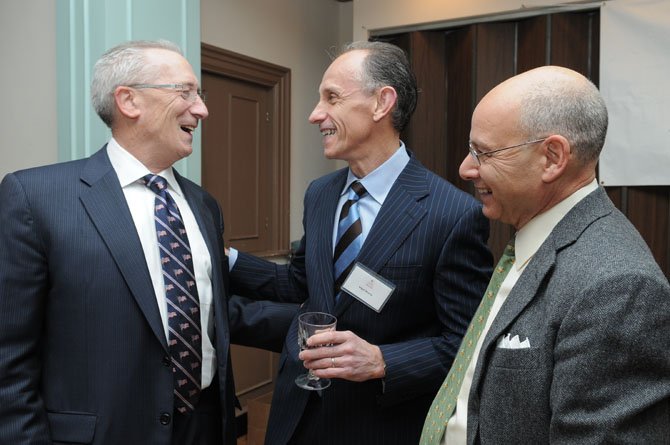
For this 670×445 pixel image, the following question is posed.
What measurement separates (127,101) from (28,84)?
1065 millimetres

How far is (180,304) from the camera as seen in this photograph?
4.91 ft

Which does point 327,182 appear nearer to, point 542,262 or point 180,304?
point 180,304

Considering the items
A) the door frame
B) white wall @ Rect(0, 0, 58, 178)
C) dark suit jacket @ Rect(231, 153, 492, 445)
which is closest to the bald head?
dark suit jacket @ Rect(231, 153, 492, 445)

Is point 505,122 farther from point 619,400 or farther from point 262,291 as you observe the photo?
point 262,291

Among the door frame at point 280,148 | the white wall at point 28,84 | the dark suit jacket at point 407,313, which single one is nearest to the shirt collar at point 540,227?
the dark suit jacket at point 407,313

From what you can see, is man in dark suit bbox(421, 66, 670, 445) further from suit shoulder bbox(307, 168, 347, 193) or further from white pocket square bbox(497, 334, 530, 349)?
suit shoulder bbox(307, 168, 347, 193)

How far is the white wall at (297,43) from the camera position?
12.8 ft

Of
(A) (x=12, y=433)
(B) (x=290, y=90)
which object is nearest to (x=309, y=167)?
(B) (x=290, y=90)

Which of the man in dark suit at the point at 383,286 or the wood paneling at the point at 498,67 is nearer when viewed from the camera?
the man in dark suit at the point at 383,286

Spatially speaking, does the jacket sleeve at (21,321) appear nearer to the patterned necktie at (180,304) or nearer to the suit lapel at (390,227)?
the patterned necktie at (180,304)

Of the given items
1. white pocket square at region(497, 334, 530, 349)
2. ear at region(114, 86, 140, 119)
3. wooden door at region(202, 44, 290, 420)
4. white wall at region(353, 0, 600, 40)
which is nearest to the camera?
white pocket square at region(497, 334, 530, 349)

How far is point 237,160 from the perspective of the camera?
4.11 m

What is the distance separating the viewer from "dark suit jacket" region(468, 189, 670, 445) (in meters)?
0.89

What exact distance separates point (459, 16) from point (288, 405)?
3.08 meters
